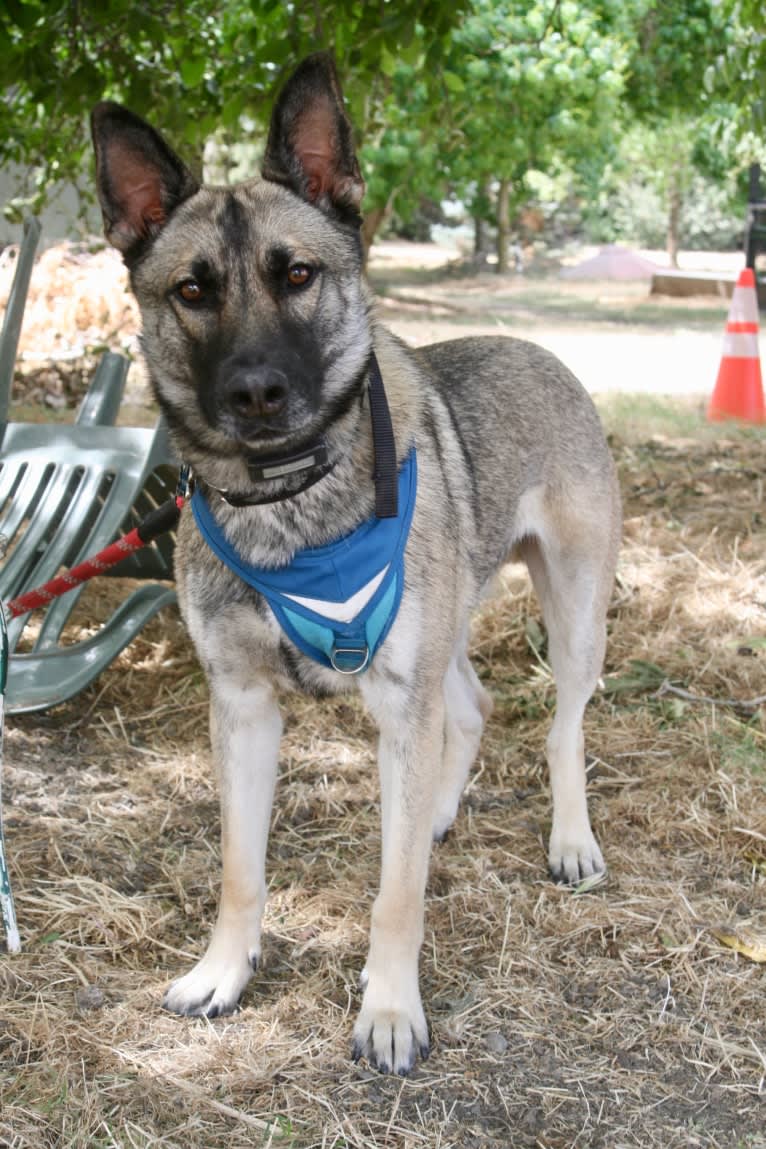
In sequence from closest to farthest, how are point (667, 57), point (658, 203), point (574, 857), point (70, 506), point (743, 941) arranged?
1. point (743, 941)
2. point (574, 857)
3. point (70, 506)
4. point (667, 57)
5. point (658, 203)

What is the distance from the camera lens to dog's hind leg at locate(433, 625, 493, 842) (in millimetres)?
3715

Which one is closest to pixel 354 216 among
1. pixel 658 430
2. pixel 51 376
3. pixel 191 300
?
pixel 191 300

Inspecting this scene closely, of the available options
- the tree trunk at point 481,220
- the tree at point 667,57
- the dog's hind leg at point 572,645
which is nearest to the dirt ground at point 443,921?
the dog's hind leg at point 572,645

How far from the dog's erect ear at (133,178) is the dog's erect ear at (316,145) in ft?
0.74

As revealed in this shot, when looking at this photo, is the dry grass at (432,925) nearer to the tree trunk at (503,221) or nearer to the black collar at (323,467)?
the black collar at (323,467)

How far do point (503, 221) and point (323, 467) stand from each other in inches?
983

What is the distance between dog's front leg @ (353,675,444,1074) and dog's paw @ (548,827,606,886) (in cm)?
79

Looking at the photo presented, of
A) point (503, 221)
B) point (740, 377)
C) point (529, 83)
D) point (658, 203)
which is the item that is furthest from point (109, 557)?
point (658, 203)

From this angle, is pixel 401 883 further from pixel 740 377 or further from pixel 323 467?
pixel 740 377

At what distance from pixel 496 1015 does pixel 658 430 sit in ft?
20.6

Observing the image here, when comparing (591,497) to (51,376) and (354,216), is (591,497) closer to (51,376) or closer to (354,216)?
(354,216)

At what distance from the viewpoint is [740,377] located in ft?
29.4

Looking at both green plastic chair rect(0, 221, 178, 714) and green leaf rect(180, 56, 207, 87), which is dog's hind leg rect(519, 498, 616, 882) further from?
green leaf rect(180, 56, 207, 87)

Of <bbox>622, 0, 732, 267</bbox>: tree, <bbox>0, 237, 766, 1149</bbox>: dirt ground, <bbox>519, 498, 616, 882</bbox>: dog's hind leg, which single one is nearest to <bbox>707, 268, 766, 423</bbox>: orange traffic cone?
<bbox>0, 237, 766, 1149</bbox>: dirt ground
